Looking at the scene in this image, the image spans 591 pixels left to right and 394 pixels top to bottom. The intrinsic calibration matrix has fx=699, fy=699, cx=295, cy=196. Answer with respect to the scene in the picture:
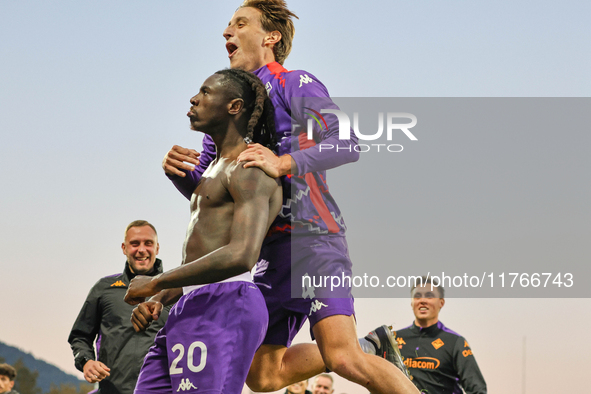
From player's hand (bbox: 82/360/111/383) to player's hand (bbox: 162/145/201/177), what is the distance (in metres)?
2.32

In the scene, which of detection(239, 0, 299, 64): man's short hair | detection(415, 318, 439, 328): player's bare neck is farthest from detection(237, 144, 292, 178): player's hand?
detection(415, 318, 439, 328): player's bare neck

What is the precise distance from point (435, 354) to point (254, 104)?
4290 mm

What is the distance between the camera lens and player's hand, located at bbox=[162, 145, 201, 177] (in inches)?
126

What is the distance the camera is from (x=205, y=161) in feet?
11.7

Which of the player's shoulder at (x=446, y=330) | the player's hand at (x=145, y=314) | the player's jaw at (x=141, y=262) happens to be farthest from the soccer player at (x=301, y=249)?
the player's shoulder at (x=446, y=330)

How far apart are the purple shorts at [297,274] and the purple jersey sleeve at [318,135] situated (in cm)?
37

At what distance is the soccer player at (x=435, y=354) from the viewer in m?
6.37

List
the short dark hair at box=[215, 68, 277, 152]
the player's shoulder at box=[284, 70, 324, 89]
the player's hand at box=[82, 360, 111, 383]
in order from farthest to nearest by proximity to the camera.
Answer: the player's hand at box=[82, 360, 111, 383] < the player's shoulder at box=[284, 70, 324, 89] < the short dark hair at box=[215, 68, 277, 152]

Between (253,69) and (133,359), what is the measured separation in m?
2.61

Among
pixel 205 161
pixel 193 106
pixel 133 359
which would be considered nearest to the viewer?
pixel 193 106

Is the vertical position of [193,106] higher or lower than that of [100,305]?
higher

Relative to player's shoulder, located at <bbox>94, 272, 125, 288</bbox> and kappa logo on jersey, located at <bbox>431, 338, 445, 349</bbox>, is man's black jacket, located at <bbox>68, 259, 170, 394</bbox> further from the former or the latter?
kappa logo on jersey, located at <bbox>431, 338, 445, 349</bbox>

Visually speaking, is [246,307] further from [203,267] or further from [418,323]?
[418,323]

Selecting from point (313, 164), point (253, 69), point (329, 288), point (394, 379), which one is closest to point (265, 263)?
point (329, 288)
